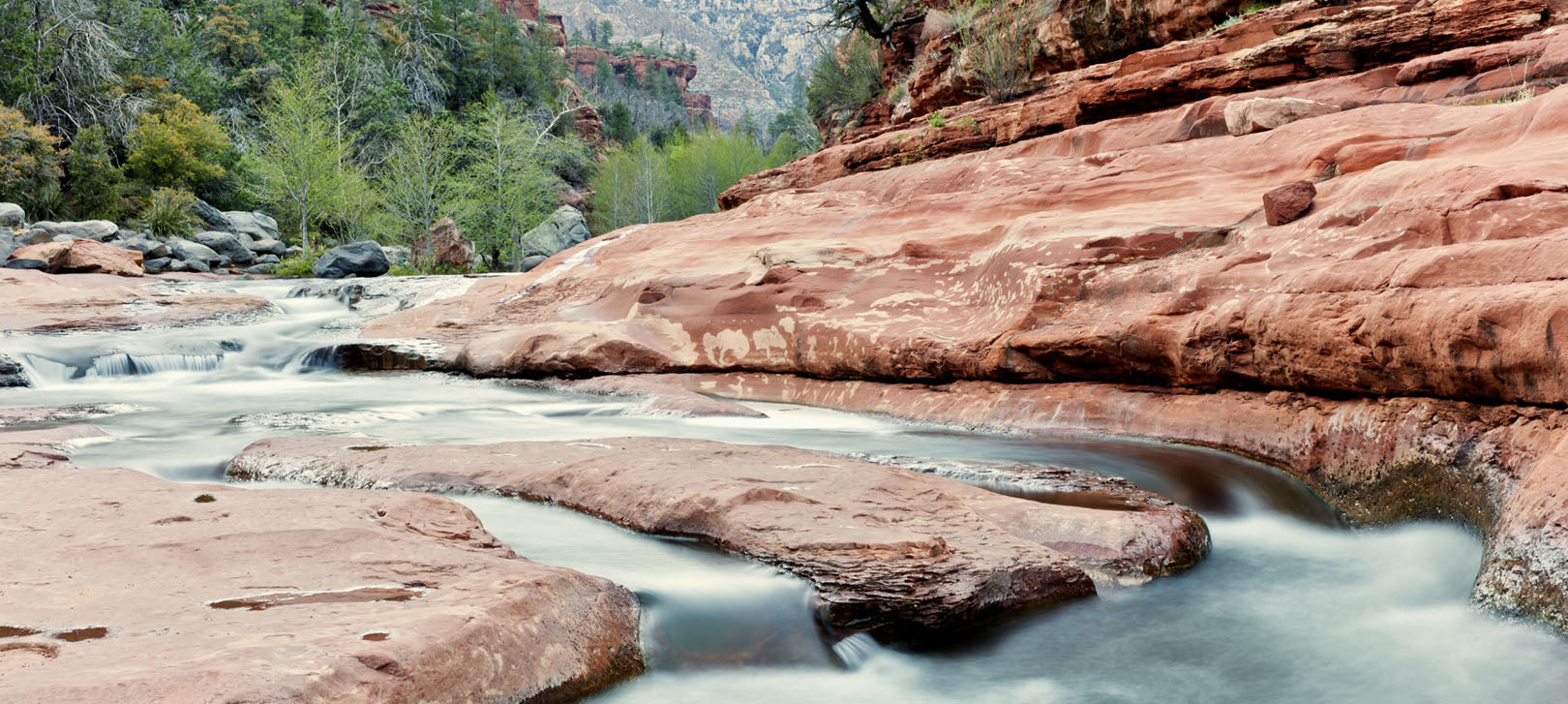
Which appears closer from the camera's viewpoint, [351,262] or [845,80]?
[351,262]

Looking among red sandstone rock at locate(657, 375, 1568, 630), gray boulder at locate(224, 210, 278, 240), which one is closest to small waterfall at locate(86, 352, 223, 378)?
red sandstone rock at locate(657, 375, 1568, 630)

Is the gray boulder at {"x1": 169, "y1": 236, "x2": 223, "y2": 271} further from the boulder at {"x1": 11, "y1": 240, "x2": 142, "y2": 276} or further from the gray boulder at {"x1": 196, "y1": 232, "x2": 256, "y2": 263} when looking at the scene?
the boulder at {"x1": 11, "y1": 240, "x2": 142, "y2": 276}

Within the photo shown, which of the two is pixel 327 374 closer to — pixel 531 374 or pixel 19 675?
pixel 531 374

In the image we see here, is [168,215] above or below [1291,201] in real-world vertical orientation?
above

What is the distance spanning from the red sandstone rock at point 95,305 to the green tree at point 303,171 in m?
13.6

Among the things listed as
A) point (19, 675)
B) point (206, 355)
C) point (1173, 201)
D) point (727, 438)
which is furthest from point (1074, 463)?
point (206, 355)

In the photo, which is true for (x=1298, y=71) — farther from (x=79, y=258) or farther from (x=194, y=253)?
(x=194, y=253)

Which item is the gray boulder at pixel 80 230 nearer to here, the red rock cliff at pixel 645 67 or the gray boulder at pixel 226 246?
the gray boulder at pixel 226 246

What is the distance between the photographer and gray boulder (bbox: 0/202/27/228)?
2036 centimetres

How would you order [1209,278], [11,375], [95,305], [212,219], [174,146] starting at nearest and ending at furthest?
[1209,278]
[11,375]
[95,305]
[212,219]
[174,146]

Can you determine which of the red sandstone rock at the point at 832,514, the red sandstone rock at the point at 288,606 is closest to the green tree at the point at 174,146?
the red sandstone rock at the point at 832,514

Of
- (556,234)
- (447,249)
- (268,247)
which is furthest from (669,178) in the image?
(268,247)

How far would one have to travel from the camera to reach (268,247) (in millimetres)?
26516

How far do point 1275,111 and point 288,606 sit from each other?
8.33 m
